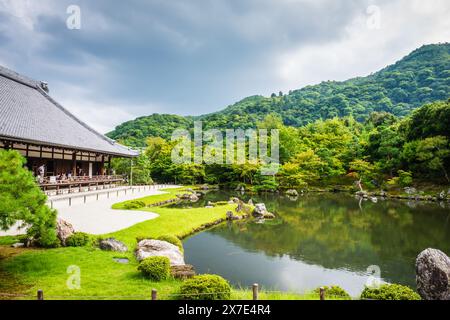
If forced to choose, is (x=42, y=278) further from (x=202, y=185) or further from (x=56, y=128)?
(x=202, y=185)

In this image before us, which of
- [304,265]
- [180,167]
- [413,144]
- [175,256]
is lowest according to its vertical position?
[304,265]

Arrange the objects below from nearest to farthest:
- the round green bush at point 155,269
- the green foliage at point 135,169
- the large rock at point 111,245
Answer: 1. the round green bush at point 155,269
2. the large rock at point 111,245
3. the green foliage at point 135,169

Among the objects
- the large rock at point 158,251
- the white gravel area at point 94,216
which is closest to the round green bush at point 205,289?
the large rock at point 158,251

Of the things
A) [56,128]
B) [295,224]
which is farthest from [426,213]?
[56,128]

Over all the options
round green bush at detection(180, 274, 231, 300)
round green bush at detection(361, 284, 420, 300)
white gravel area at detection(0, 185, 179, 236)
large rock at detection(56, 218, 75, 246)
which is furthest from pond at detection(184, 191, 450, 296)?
large rock at detection(56, 218, 75, 246)

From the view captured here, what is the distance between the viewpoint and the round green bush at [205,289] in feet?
22.5

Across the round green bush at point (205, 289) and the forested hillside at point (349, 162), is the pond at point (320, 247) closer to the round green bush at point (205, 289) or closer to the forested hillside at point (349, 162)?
the round green bush at point (205, 289)

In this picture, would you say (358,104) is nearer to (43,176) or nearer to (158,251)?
(43,176)

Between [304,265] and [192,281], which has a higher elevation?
[192,281]

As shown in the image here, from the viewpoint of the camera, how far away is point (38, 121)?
2150 cm

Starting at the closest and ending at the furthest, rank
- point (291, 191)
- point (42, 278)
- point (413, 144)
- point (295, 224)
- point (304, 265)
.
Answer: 1. point (42, 278)
2. point (304, 265)
3. point (295, 224)
4. point (413, 144)
5. point (291, 191)

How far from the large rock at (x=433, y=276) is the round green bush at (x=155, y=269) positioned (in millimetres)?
7082

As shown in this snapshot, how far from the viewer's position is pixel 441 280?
7621 millimetres
